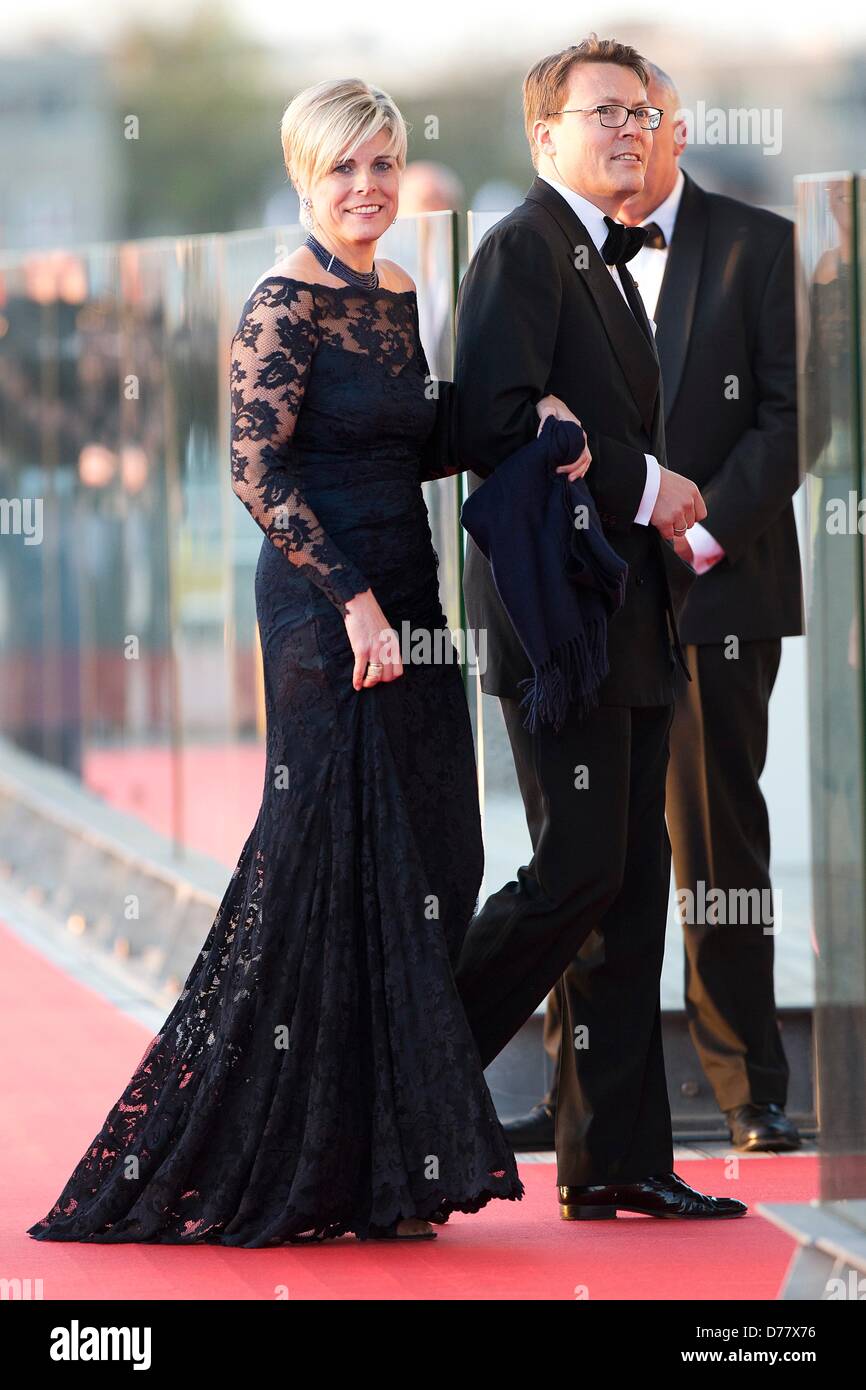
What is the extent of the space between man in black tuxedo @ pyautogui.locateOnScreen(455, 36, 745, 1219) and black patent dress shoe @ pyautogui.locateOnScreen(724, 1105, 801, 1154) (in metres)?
0.53

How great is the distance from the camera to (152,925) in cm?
686

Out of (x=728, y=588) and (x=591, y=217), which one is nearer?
(x=591, y=217)

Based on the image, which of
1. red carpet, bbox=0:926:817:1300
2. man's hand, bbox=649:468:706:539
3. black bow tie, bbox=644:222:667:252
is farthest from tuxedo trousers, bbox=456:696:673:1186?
black bow tie, bbox=644:222:667:252

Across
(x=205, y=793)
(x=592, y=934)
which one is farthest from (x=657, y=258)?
(x=205, y=793)

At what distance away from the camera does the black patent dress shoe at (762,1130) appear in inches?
167

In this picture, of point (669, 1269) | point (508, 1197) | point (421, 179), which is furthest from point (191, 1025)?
point (421, 179)

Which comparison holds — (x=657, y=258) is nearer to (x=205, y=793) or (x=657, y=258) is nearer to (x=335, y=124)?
(x=335, y=124)

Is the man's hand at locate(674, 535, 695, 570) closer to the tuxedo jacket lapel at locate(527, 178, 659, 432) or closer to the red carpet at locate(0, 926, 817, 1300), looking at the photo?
the tuxedo jacket lapel at locate(527, 178, 659, 432)

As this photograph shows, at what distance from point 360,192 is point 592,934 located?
1224mm

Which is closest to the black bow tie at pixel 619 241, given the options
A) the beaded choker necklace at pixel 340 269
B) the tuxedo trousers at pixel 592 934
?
the beaded choker necklace at pixel 340 269

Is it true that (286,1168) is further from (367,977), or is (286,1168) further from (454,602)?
(454,602)

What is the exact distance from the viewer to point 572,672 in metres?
3.52

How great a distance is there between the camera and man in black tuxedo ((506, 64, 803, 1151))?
14.0 feet

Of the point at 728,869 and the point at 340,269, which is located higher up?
the point at 340,269
